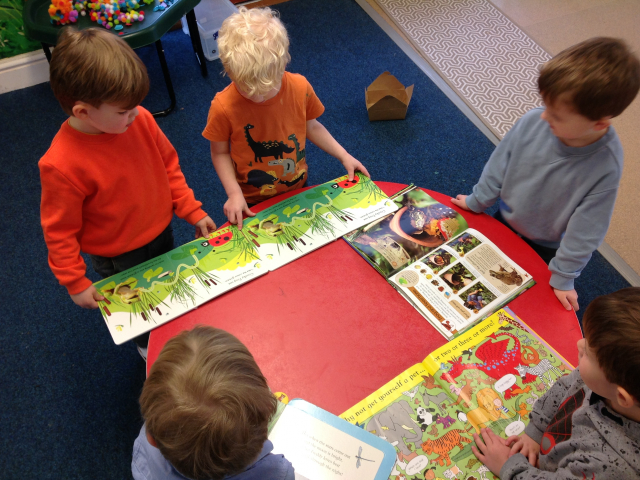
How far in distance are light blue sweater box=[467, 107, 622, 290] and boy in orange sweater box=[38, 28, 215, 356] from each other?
84 cm

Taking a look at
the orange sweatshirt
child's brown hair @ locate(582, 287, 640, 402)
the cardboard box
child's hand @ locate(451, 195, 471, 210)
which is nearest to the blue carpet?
the cardboard box

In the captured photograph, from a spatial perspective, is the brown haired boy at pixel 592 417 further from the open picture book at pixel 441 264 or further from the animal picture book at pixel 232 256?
the animal picture book at pixel 232 256

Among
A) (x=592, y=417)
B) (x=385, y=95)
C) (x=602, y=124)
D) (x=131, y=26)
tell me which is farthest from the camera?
(x=385, y=95)

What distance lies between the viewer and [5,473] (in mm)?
1360

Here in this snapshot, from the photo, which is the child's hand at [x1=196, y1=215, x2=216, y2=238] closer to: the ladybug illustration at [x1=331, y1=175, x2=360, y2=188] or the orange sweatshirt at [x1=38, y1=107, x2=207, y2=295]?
the orange sweatshirt at [x1=38, y1=107, x2=207, y2=295]

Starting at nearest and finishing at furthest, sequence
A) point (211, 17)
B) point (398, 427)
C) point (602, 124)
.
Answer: point (398, 427), point (602, 124), point (211, 17)

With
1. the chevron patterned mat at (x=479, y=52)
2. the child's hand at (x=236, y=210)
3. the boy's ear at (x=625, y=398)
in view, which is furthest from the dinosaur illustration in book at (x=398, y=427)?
the chevron patterned mat at (x=479, y=52)

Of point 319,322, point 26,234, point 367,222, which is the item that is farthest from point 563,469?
point 26,234

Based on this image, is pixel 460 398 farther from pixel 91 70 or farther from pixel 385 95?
pixel 385 95

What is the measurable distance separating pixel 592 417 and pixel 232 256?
80cm

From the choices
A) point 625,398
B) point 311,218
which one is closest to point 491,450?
point 625,398

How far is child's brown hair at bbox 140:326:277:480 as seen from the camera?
24.1 inches

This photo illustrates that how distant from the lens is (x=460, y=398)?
35.5 inches

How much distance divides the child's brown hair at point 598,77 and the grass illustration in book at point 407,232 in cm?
38
